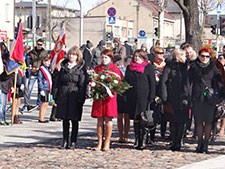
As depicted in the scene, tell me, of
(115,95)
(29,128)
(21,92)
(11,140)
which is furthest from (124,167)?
(21,92)

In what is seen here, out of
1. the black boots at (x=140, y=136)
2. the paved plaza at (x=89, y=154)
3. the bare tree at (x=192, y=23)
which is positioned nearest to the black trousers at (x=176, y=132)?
the paved plaza at (x=89, y=154)

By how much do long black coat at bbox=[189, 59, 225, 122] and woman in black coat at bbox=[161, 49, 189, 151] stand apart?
0.18 meters

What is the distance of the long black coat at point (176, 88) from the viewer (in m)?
10.7

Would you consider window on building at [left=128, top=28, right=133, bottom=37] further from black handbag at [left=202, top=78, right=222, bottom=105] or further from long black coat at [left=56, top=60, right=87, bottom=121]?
black handbag at [left=202, top=78, right=222, bottom=105]

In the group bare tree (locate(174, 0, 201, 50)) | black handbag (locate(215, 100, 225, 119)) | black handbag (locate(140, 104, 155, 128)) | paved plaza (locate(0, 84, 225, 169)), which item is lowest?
paved plaza (locate(0, 84, 225, 169))

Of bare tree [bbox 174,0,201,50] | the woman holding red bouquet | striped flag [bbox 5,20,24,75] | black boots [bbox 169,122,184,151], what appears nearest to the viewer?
the woman holding red bouquet

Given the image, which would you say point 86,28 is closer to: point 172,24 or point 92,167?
point 172,24

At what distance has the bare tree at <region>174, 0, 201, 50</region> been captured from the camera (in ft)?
59.9

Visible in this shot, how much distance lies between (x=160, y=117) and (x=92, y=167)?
2.41 meters

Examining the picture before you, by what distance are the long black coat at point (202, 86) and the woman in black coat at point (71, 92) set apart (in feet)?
6.27

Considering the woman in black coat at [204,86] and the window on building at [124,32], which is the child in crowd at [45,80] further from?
the window on building at [124,32]

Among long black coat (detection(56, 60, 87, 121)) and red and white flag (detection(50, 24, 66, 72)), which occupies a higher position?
red and white flag (detection(50, 24, 66, 72))

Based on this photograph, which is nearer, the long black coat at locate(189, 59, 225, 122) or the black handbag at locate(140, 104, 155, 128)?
the long black coat at locate(189, 59, 225, 122)

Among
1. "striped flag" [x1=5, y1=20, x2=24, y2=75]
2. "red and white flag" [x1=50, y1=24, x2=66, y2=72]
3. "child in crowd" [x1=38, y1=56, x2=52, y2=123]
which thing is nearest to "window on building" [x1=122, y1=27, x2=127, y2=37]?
"child in crowd" [x1=38, y1=56, x2=52, y2=123]
